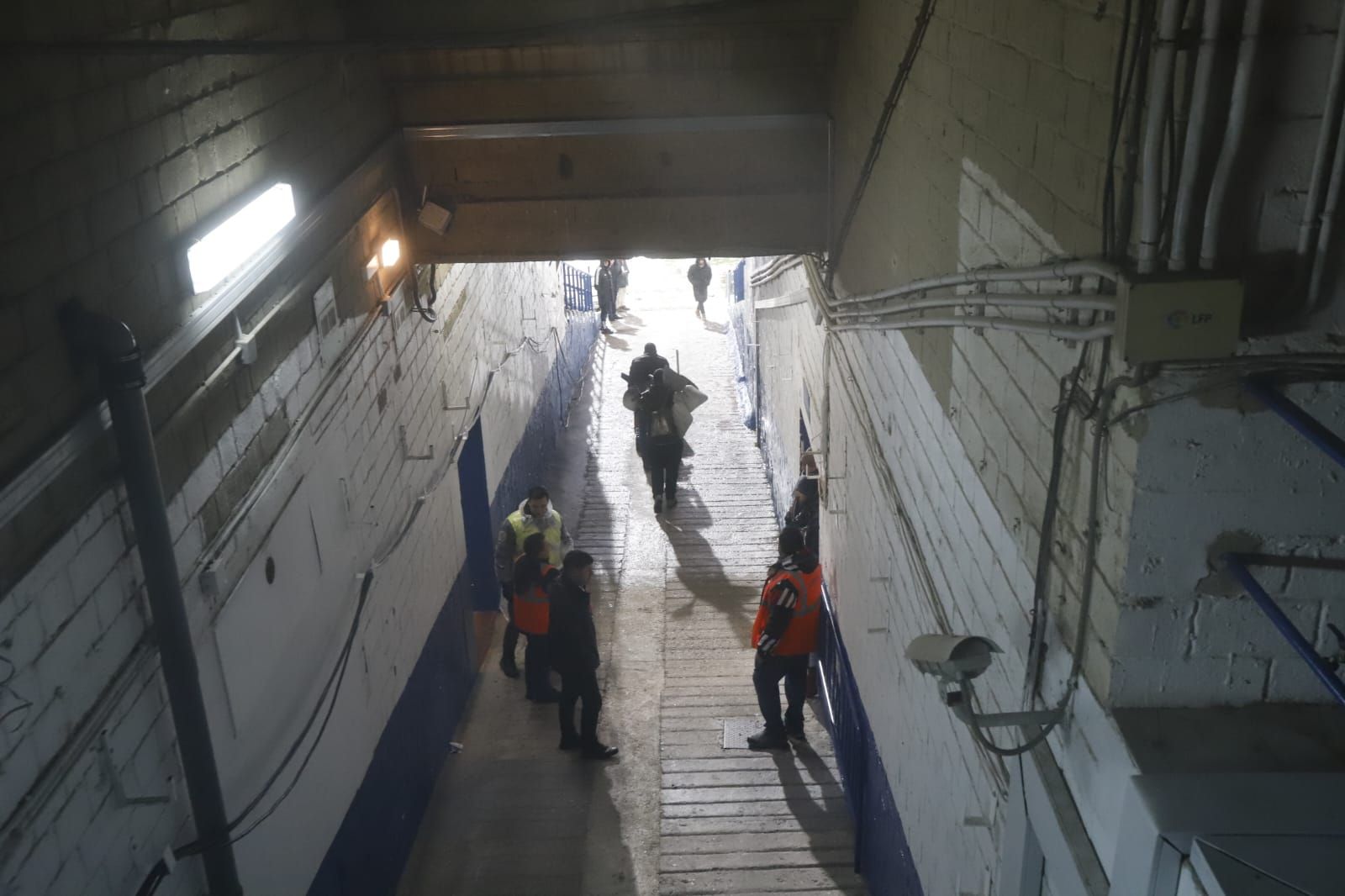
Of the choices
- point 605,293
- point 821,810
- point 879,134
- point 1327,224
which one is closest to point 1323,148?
point 1327,224

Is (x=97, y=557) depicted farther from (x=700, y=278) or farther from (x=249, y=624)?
(x=700, y=278)

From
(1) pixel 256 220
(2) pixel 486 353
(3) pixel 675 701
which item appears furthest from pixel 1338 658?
(2) pixel 486 353

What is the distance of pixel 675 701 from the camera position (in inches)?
320

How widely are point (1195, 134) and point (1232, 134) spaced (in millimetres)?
67

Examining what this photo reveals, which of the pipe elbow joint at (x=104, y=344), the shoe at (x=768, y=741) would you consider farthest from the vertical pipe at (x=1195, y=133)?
the shoe at (x=768, y=741)

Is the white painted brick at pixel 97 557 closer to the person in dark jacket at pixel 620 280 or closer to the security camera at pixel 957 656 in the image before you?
the security camera at pixel 957 656

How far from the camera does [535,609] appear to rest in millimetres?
7750

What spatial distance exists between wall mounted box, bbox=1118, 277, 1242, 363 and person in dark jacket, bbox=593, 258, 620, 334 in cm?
1564

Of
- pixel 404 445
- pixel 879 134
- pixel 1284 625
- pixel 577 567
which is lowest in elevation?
pixel 577 567

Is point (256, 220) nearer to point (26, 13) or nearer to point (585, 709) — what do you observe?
point (26, 13)

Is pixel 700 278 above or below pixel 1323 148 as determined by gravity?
below

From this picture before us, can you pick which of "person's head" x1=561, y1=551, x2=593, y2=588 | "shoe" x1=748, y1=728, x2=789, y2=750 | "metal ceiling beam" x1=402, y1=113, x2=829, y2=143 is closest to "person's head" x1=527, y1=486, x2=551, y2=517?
"person's head" x1=561, y1=551, x2=593, y2=588

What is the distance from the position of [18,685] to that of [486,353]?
6563mm

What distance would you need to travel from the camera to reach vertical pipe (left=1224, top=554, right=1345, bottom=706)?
201cm
